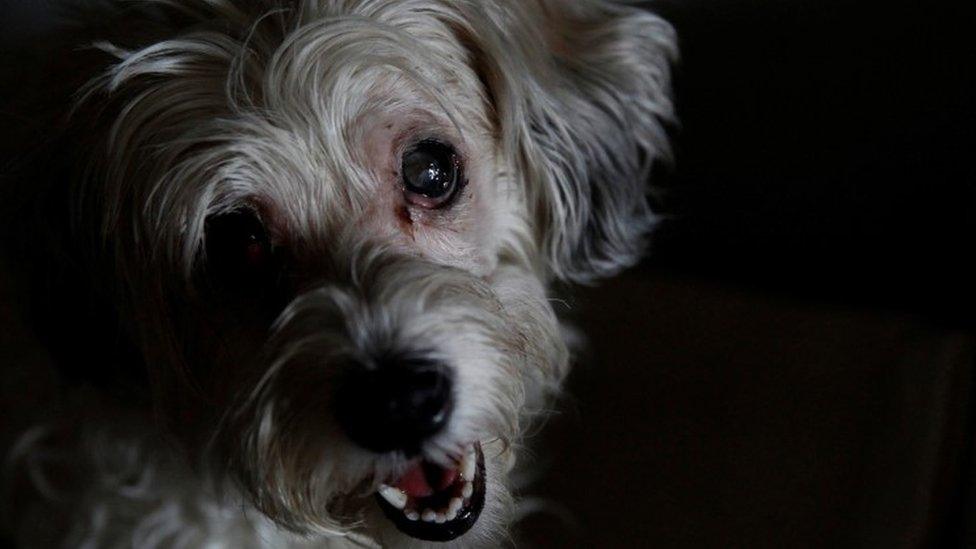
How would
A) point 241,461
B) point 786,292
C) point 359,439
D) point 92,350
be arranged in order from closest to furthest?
1. point 359,439
2. point 241,461
3. point 92,350
4. point 786,292

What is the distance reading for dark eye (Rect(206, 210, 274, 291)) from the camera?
45.2 inches

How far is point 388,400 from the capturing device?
3.34ft

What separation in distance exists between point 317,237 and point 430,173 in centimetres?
15

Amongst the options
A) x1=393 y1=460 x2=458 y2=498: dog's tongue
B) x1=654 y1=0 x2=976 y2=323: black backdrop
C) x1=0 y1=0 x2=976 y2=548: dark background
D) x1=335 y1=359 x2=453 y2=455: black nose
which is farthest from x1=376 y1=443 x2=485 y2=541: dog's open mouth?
x1=654 y1=0 x2=976 y2=323: black backdrop

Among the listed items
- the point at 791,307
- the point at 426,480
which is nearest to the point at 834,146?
the point at 791,307

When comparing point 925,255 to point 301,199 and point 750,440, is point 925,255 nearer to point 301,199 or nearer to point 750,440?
point 750,440

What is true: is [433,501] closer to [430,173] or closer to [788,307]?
[430,173]

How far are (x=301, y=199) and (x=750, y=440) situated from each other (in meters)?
0.81

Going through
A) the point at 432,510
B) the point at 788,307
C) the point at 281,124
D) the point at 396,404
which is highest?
the point at 281,124

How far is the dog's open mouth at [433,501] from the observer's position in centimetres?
117

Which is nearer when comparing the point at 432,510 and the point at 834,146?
the point at 432,510

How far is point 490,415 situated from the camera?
1088 millimetres

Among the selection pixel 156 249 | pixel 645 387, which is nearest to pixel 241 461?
pixel 156 249

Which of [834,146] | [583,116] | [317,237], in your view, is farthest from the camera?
[834,146]
